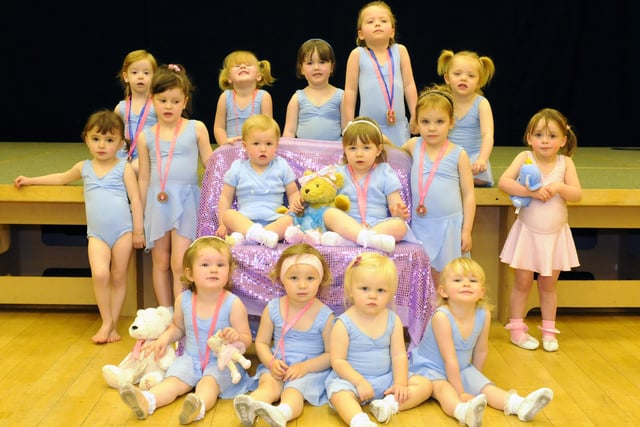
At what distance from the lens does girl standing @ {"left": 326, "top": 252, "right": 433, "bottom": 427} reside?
3.47 m

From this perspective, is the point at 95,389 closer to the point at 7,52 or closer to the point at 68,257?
the point at 68,257

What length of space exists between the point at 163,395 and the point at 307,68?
2.07 meters

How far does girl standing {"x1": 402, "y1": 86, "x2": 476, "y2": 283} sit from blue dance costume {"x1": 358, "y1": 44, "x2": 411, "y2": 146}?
1.69ft

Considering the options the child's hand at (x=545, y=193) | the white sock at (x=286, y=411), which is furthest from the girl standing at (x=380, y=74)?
the white sock at (x=286, y=411)

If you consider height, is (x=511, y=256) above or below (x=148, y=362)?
above

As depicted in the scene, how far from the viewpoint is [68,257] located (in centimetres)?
530

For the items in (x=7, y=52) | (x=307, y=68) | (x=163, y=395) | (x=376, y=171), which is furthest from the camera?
(x=7, y=52)

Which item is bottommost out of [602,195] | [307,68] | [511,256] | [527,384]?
[527,384]

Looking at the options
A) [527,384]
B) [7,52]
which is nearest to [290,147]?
[527,384]

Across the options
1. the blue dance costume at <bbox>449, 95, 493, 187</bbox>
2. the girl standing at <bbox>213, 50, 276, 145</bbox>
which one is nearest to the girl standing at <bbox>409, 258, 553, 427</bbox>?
the blue dance costume at <bbox>449, 95, 493, 187</bbox>

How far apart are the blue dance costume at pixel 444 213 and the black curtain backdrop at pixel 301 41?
2.99m

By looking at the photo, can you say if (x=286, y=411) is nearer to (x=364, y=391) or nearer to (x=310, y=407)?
(x=310, y=407)

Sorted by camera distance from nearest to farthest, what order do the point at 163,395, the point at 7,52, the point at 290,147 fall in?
the point at 163,395 < the point at 290,147 < the point at 7,52

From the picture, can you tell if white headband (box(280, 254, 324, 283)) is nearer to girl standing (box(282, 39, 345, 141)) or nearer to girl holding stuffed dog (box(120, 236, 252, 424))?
girl holding stuffed dog (box(120, 236, 252, 424))
